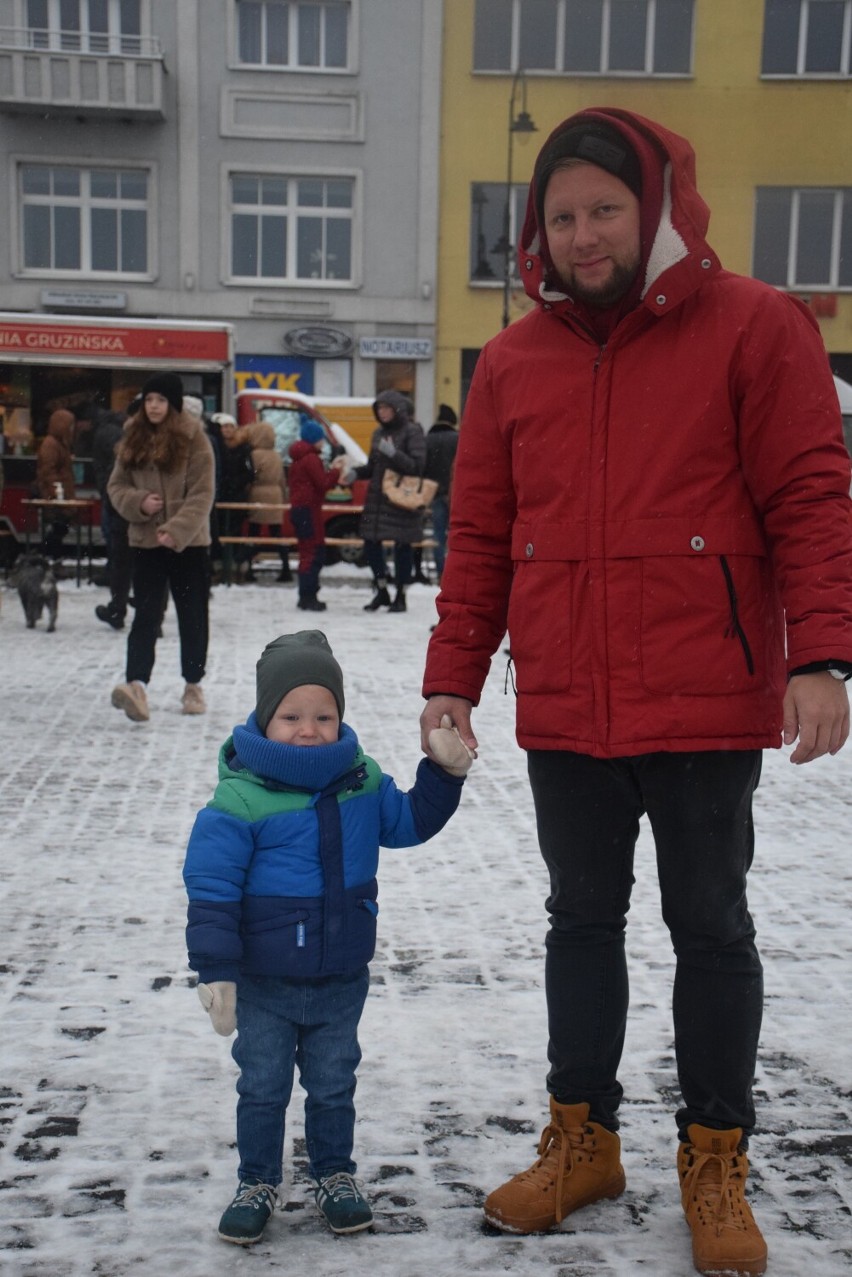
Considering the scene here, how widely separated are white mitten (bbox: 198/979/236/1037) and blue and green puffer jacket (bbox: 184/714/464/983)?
65 mm

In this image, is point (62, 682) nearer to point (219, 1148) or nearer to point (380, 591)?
point (380, 591)

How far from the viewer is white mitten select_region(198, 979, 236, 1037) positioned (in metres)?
2.44

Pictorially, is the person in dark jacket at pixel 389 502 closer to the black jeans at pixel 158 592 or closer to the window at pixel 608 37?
the black jeans at pixel 158 592

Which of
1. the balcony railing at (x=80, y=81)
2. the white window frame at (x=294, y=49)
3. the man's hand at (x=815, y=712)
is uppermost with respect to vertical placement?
the white window frame at (x=294, y=49)

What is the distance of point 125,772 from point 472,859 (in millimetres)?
2082

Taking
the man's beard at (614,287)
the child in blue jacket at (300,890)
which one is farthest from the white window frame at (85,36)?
the child in blue jacket at (300,890)

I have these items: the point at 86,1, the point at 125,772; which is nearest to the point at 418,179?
the point at 86,1

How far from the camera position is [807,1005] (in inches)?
151

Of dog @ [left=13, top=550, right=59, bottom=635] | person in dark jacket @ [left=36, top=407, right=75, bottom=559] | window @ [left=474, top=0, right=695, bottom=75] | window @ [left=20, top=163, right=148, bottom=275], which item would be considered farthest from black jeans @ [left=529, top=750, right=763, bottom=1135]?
window @ [left=474, top=0, right=695, bottom=75]

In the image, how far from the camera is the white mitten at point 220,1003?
244 centimetres

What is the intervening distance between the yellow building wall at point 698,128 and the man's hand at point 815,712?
26686mm

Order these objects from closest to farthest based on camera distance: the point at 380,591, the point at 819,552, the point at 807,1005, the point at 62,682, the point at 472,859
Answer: the point at 819,552, the point at 807,1005, the point at 472,859, the point at 62,682, the point at 380,591

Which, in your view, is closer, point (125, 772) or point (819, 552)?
point (819, 552)

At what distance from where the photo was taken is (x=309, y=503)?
14.3m
